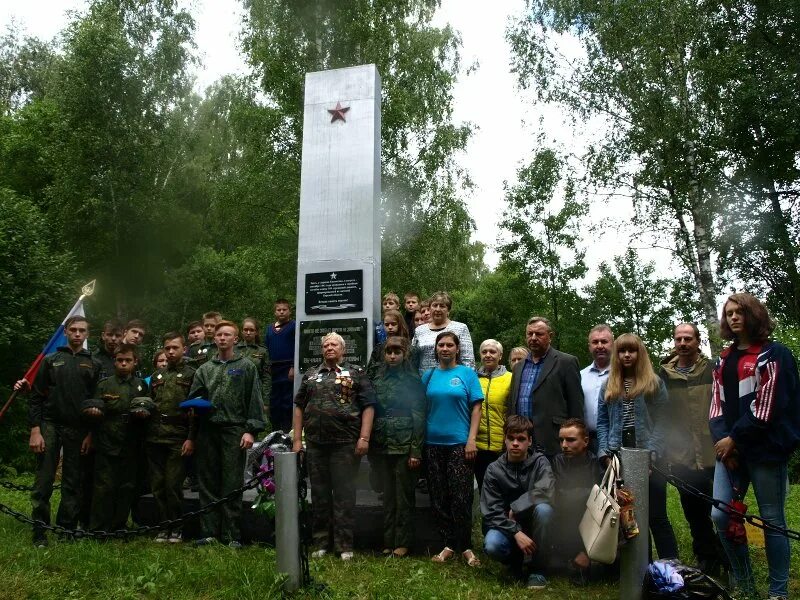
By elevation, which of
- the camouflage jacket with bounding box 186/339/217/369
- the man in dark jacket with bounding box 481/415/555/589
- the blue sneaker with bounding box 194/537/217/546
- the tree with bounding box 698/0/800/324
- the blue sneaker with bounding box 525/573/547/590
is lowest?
the blue sneaker with bounding box 194/537/217/546

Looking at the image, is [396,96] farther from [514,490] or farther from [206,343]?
[514,490]

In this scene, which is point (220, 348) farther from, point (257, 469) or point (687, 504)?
point (687, 504)

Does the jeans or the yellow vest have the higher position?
the yellow vest

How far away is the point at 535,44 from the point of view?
61.6ft

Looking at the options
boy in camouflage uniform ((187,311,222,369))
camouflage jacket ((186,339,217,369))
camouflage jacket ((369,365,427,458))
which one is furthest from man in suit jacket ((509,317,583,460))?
boy in camouflage uniform ((187,311,222,369))

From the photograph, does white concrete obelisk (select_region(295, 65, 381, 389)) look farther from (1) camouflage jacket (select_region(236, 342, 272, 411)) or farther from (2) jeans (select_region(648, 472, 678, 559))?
(2) jeans (select_region(648, 472, 678, 559))

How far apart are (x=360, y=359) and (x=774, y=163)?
13.4 meters

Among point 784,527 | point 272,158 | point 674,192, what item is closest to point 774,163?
point 674,192

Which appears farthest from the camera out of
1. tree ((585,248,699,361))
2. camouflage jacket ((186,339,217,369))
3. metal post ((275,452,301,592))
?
tree ((585,248,699,361))

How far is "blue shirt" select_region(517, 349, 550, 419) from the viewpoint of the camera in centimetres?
513

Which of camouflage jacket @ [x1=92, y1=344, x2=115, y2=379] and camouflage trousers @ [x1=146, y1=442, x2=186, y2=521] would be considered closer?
camouflage trousers @ [x1=146, y1=442, x2=186, y2=521]

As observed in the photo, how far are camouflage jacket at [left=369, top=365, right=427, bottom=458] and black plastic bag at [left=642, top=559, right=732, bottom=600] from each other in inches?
72.8

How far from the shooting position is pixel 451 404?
A: 514cm

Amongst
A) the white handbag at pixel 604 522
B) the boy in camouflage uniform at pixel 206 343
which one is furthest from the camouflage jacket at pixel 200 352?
the white handbag at pixel 604 522
